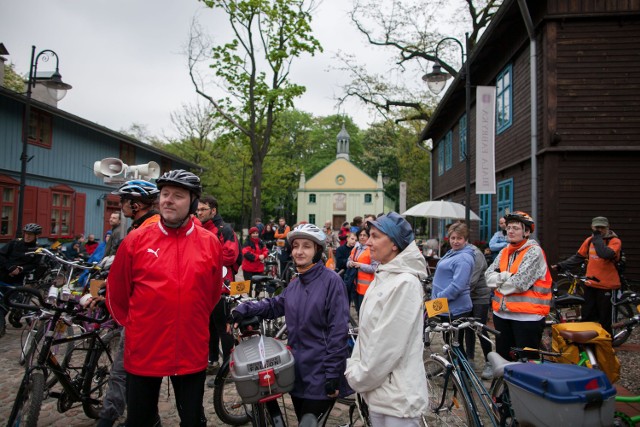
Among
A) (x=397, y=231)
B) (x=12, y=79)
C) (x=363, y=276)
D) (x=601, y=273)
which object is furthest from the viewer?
(x=12, y=79)

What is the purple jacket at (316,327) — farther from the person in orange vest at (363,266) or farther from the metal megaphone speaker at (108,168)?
the metal megaphone speaker at (108,168)

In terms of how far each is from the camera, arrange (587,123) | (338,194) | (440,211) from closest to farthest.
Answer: (587,123)
(440,211)
(338,194)

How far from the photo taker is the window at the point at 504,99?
12.8m

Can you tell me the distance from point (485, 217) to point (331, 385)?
14441mm

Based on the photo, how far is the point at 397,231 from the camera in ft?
8.01

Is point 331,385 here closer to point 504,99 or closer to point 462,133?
point 504,99

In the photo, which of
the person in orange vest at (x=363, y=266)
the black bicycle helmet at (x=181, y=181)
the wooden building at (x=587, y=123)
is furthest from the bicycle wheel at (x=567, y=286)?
the black bicycle helmet at (x=181, y=181)

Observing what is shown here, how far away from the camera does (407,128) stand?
39.2 meters

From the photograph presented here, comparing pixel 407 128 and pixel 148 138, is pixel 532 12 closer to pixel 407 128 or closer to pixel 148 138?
pixel 407 128

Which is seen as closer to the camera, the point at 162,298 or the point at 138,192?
the point at 162,298

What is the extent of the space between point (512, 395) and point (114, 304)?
2.39m

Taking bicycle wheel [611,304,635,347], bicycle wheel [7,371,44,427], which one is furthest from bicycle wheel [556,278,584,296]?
bicycle wheel [7,371,44,427]

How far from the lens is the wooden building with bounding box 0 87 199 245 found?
15.1m

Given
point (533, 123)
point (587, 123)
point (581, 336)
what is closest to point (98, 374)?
point (581, 336)
